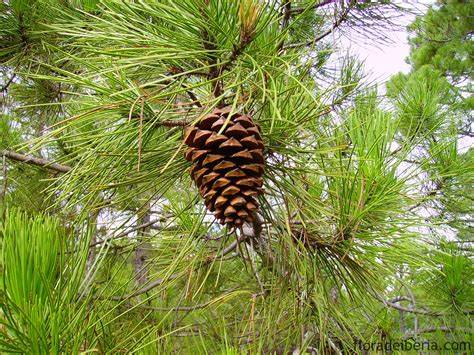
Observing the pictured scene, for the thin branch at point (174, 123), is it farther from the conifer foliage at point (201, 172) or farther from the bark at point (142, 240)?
the bark at point (142, 240)

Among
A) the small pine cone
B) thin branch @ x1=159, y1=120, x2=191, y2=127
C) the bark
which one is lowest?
the bark

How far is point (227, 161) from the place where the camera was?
24.4 inches

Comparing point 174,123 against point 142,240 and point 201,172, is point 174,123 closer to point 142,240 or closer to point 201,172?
point 201,172

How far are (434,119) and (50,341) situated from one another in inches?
60.2

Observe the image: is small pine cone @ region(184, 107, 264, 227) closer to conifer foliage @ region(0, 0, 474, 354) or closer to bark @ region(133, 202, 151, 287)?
conifer foliage @ region(0, 0, 474, 354)

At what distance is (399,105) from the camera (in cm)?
169

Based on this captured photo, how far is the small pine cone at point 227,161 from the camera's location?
62 centimetres

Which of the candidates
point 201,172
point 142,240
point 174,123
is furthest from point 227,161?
point 142,240

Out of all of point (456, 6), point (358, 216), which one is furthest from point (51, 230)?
point (456, 6)

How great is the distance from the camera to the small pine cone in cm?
62

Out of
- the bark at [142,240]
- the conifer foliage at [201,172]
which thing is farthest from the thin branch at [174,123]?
the bark at [142,240]

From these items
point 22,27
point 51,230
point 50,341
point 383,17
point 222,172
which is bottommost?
point 50,341

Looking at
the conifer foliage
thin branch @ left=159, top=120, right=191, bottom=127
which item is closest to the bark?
the conifer foliage

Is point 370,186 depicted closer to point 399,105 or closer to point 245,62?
point 245,62
